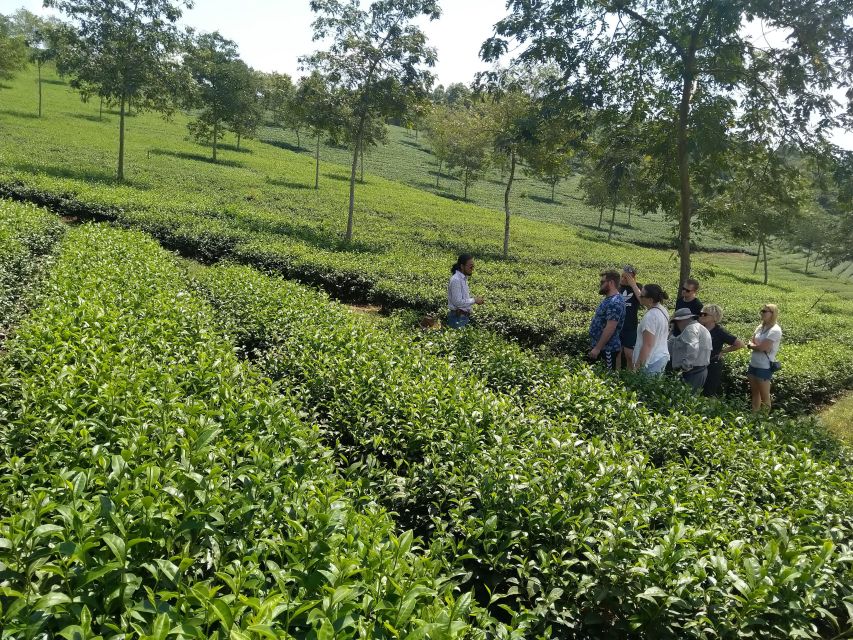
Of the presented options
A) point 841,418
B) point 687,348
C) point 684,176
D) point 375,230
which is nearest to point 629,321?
point 687,348

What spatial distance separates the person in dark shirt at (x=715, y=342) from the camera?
25.0ft

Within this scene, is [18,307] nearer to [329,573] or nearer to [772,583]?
[329,573]

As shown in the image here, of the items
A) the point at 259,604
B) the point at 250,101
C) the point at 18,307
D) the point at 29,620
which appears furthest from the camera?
the point at 250,101

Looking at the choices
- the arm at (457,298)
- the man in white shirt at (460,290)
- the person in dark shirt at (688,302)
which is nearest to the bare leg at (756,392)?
the person in dark shirt at (688,302)

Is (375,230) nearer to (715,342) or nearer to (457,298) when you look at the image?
(457,298)

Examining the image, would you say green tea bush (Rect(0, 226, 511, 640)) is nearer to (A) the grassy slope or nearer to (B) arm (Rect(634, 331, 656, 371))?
(B) arm (Rect(634, 331, 656, 371))

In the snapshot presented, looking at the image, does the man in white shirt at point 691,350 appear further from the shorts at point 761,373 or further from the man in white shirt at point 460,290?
the man in white shirt at point 460,290

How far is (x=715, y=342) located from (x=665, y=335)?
1503 mm

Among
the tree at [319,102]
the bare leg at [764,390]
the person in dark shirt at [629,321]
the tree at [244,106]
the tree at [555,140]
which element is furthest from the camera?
the tree at [244,106]

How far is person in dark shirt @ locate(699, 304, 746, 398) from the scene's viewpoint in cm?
763

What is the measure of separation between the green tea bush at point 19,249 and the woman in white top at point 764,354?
32.0 feet

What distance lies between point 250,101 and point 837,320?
120 feet

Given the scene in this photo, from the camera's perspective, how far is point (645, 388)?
6148mm

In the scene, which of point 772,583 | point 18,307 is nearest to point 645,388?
point 772,583
